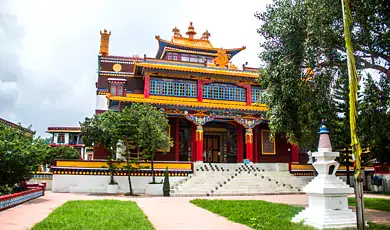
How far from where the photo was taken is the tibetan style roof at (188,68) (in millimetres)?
23969

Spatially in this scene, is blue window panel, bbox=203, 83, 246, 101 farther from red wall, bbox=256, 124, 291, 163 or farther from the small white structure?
the small white structure

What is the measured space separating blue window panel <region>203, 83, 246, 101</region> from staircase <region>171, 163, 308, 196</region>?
5119 mm

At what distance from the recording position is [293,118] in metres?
12.1

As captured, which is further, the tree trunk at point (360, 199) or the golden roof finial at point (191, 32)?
the golden roof finial at point (191, 32)

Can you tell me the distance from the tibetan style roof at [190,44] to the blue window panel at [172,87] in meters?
4.83

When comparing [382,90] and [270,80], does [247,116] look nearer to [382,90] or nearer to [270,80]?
[270,80]

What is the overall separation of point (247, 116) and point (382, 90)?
48.9 ft

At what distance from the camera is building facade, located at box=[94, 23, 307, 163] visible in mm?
23672

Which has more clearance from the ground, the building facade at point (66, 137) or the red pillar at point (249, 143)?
the building facade at point (66, 137)

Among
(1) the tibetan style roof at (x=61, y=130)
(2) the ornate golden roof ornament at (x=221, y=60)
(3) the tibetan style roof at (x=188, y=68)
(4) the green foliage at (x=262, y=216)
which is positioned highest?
(2) the ornate golden roof ornament at (x=221, y=60)

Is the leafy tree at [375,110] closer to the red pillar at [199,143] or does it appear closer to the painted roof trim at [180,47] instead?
the red pillar at [199,143]

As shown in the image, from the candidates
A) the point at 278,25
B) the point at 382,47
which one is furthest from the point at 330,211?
the point at 278,25

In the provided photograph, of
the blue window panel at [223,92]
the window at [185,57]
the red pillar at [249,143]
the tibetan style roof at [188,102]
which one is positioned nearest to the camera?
the tibetan style roof at [188,102]

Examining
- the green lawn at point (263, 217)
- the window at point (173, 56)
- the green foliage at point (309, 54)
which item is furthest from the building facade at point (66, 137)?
the green foliage at point (309, 54)
